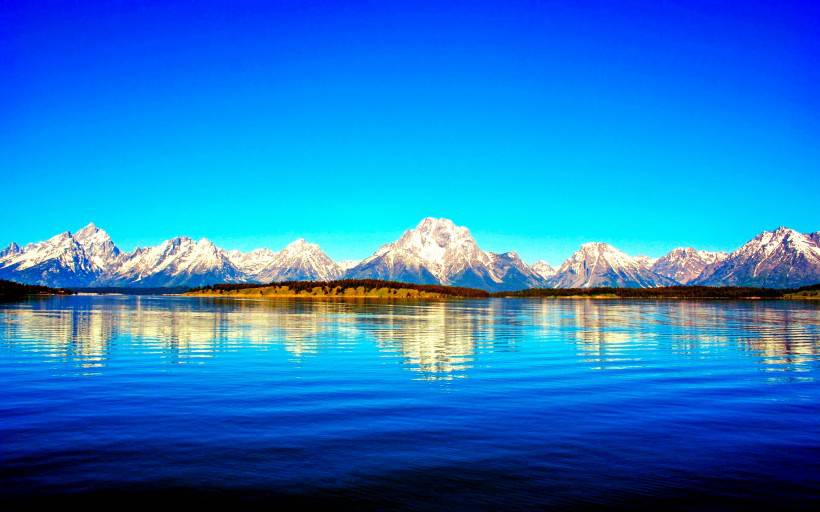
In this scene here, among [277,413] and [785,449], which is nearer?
[785,449]

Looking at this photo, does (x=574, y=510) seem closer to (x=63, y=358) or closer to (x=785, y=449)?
(x=785, y=449)

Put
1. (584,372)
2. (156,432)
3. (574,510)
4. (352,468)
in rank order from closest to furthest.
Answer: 1. (574,510)
2. (352,468)
3. (156,432)
4. (584,372)

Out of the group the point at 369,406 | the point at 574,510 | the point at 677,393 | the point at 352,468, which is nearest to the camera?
the point at 574,510

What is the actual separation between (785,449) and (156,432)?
21852mm

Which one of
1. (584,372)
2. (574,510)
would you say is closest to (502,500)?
(574,510)

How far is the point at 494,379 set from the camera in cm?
3759

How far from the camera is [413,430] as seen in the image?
23547 millimetres

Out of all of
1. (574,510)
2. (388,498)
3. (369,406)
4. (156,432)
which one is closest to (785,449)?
(574,510)

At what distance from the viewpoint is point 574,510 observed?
600 inches

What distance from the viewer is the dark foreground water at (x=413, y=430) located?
1656 cm

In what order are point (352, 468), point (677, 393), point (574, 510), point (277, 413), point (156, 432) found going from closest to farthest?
point (574, 510) < point (352, 468) < point (156, 432) < point (277, 413) < point (677, 393)

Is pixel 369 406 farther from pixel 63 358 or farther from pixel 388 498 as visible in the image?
pixel 63 358

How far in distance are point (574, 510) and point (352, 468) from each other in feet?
21.4

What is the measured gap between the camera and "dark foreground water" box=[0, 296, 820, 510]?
1656 cm
